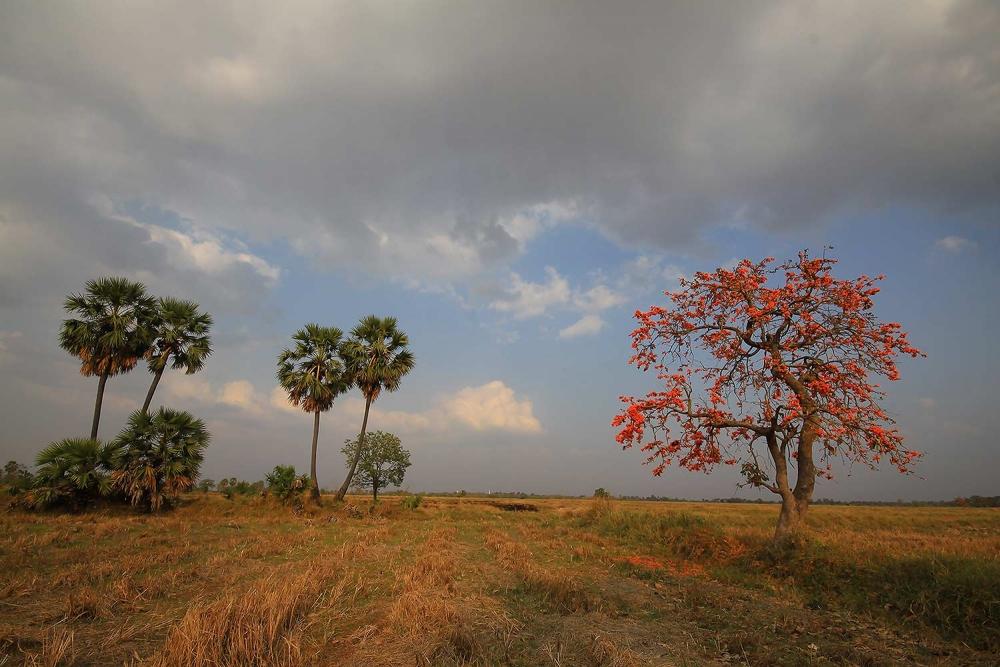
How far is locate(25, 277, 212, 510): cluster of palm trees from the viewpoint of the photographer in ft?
73.4

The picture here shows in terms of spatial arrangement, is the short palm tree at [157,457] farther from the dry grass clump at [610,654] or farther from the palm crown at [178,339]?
the dry grass clump at [610,654]

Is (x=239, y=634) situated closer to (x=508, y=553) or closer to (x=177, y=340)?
(x=508, y=553)

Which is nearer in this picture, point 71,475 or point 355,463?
point 71,475

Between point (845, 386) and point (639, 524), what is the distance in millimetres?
12246

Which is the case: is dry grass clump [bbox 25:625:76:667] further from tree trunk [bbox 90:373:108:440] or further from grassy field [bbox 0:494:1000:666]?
tree trunk [bbox 90:373:108:440]

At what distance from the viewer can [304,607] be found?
24.9 feet

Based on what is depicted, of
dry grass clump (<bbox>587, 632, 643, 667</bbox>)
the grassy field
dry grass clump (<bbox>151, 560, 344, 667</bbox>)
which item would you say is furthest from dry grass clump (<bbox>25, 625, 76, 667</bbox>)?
dry grass clump (<bbox>587, 632, 643, 667</bbox>)

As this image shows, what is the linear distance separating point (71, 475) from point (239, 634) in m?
24.4

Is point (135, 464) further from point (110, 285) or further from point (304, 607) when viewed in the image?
point (304, 607)

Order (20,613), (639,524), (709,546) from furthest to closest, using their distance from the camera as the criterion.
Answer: (639,524) < (709,546) < (20,613)

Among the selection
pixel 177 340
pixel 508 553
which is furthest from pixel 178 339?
pixel 508 553

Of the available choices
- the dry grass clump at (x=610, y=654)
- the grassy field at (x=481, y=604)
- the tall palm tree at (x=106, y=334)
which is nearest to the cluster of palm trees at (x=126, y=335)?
the tall palm tree at (x=106, y=334)

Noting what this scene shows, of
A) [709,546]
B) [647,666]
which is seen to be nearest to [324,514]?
[709,546]

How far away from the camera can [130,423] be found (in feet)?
80.1
